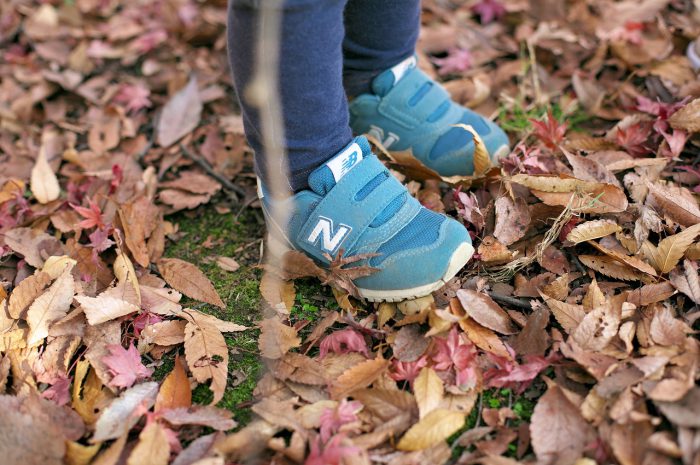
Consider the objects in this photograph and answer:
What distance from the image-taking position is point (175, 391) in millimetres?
1167

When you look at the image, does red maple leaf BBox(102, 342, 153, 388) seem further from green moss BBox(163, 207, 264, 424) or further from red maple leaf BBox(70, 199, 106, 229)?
red maple leaf BBox(70, 199, 106, 229)

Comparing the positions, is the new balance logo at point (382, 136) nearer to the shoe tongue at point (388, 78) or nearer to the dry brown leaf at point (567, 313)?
the shoe tongue at point (388, 78)

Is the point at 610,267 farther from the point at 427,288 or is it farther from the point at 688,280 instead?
the point at 427,288

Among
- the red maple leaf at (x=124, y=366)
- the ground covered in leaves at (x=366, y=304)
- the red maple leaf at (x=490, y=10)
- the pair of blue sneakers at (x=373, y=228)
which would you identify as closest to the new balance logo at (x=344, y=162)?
the pair of blue sneakers at (x=373, y=228)

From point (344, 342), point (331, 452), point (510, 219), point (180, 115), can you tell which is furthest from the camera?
point (180, 115)

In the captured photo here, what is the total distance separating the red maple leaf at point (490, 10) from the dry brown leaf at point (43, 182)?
1438mm

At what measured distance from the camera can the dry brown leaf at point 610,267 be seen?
128cm

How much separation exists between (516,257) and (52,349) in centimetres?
95

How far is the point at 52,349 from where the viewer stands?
4.05 feet

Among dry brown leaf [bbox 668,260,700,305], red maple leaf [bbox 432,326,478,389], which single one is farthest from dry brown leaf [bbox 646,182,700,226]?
red maple leaf [bbox 432,326,478,389]

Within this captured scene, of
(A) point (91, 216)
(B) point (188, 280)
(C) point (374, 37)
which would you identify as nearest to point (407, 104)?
(C) point (374, 37)

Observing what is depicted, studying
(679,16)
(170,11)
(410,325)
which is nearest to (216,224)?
(410,325)

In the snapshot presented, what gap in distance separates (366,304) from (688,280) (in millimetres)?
624

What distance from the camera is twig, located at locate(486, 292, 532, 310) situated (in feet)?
4.15
